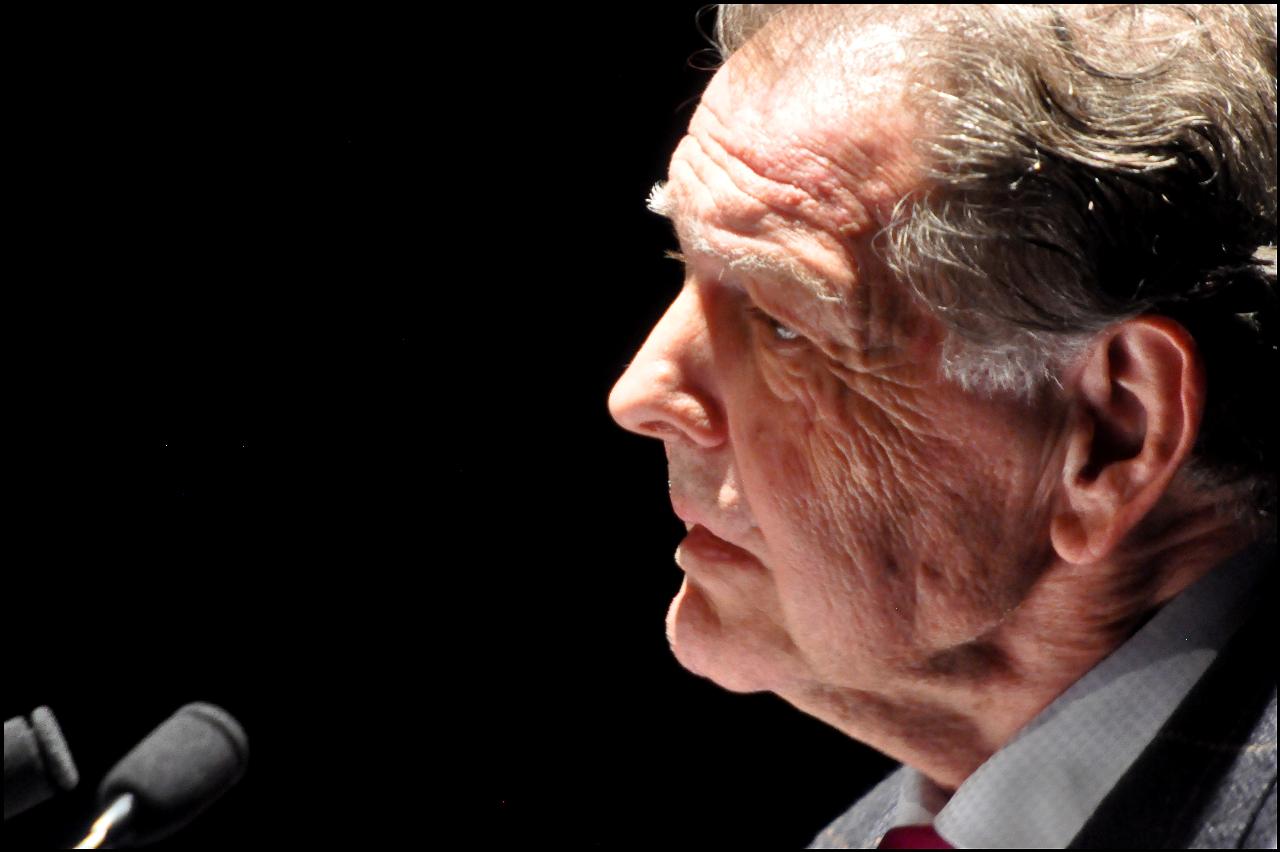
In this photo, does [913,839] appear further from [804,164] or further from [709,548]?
[804,164]

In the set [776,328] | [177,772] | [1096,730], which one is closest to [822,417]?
[776,328]

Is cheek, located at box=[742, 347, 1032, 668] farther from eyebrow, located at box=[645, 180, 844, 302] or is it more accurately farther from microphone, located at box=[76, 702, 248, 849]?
microphone, located at box=[76, 702, 248, 849]

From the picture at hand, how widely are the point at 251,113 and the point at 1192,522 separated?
1.11 m

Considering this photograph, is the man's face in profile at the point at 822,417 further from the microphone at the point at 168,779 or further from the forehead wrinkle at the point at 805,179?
the microphone at the point at 168,779

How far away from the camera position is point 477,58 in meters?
1.76

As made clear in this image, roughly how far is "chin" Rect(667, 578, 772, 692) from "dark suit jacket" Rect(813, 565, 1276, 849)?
1.33ft

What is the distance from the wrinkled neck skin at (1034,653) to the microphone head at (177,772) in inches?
22.9

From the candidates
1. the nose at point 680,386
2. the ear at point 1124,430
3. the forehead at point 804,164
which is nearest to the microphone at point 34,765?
the nose at point 680,386

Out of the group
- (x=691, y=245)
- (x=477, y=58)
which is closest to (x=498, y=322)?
(x=477, y=58)

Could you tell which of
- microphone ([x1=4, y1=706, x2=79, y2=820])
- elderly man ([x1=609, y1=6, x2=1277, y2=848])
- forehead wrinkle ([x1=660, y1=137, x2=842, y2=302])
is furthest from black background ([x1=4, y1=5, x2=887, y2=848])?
microphone ([x1=4, y1=706, x2=79, y2=820])

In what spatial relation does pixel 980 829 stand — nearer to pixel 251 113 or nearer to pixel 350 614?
pixel 350 614

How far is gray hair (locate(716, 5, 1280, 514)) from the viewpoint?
1.10 meters

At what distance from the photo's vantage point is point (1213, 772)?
1.03 metres

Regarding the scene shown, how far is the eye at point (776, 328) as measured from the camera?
1.25 metres
